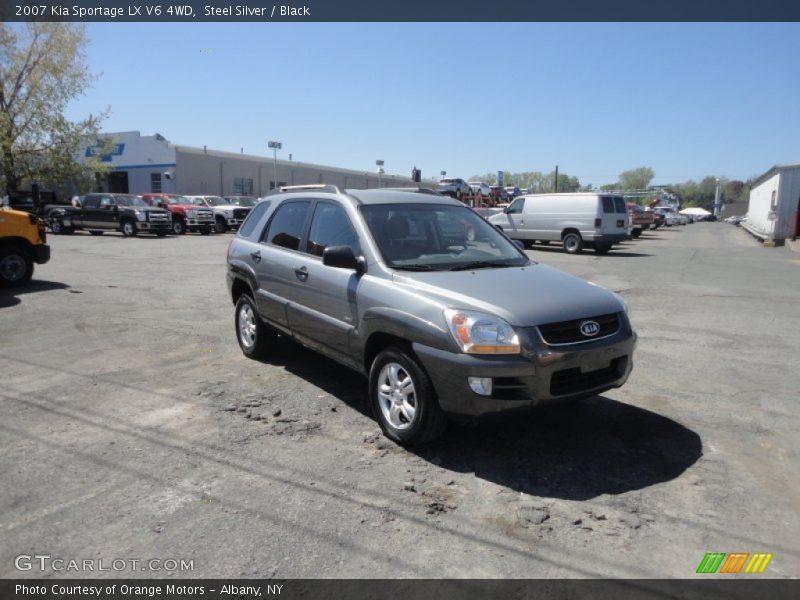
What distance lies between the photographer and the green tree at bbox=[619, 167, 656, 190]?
150 m

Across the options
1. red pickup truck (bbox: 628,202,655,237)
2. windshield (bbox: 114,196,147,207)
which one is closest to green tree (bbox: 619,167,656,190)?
red pickup truck (bbox: 628,202,655,237)

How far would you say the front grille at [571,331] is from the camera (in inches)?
147

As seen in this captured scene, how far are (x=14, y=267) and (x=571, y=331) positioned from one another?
11049mm

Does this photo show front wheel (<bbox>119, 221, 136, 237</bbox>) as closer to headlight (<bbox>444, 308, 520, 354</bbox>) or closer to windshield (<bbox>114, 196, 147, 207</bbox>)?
windshield (<bbox>114, 196, 147, 207</bbox>)

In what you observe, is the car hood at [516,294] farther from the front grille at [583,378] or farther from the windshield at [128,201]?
the windshield at [128,201]

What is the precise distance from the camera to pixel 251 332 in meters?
6.37

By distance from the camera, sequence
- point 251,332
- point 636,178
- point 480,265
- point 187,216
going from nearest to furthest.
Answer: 1. point 480,265
2. point 251,332
3. point 187,216
4. point 636,178

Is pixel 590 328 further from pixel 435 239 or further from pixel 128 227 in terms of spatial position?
pixel 128 227

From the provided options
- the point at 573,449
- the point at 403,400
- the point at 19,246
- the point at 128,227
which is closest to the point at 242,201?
the point at 128,227

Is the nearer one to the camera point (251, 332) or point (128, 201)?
point (251, 332)

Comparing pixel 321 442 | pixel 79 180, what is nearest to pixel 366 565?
pixel 321 442

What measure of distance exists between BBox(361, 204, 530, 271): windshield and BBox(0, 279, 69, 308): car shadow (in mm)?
7608

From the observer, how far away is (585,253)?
21.4 metres

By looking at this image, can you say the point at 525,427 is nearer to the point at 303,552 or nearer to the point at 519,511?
the point at 519,511
